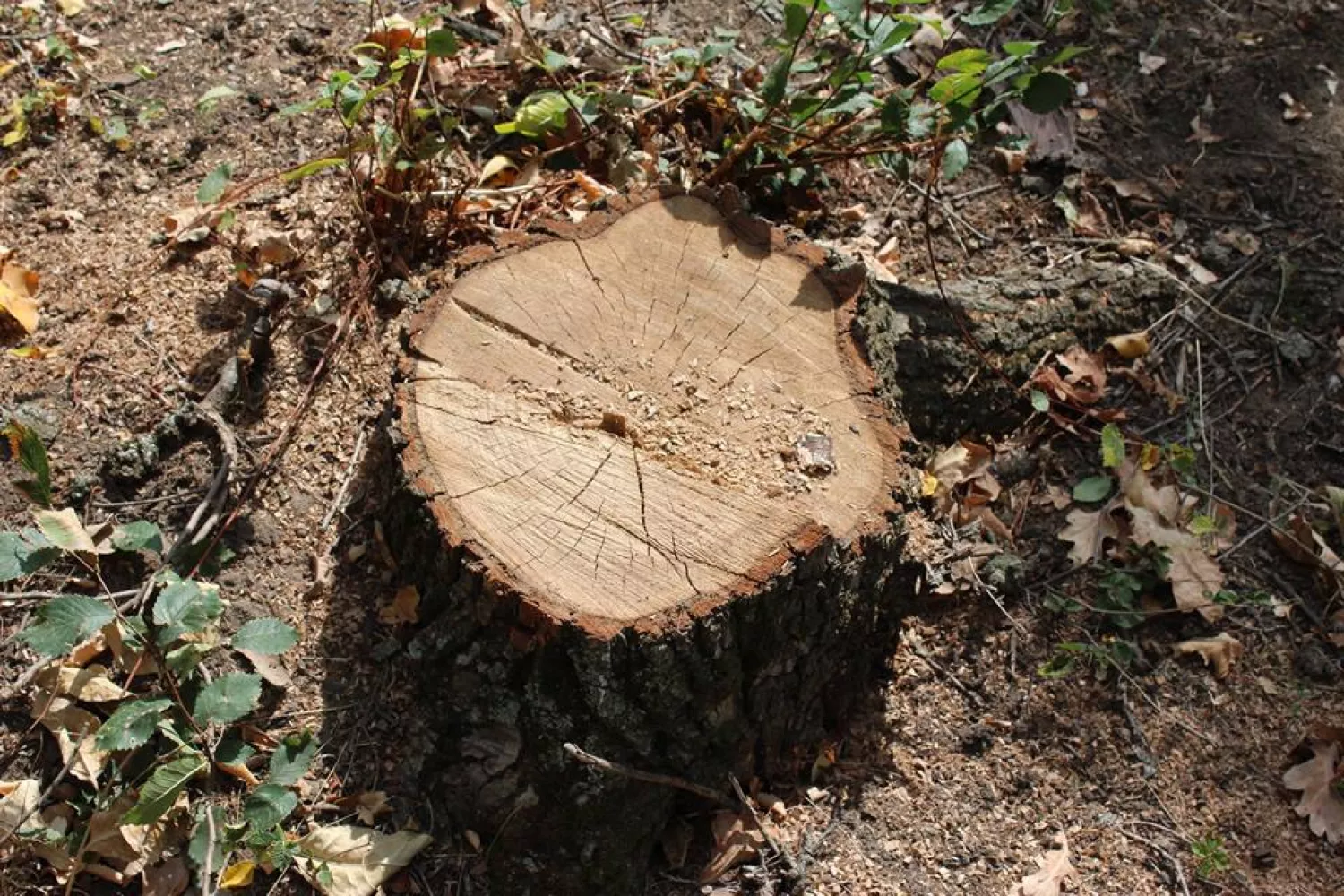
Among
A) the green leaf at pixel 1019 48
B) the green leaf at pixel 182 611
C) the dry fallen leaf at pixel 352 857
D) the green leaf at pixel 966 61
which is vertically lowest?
the dry fallen leaf at pixel 352 857

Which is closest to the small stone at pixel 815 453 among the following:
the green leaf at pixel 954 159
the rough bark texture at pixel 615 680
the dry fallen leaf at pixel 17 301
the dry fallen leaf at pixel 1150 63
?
the rough bark texture at pixel 615 680

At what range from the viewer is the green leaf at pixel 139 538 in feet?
8.09

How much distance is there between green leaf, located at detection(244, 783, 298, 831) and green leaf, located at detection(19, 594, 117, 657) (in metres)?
0.45

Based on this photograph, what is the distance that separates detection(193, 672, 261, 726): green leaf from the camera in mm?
2324

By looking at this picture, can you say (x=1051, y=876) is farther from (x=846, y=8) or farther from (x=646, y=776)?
(x=846, y=8)

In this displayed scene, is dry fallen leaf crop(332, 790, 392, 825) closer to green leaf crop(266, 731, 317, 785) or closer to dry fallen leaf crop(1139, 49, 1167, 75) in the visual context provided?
green leaf crop(266, 731, 317, 785)

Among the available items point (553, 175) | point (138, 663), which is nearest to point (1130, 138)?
point (553, 175)

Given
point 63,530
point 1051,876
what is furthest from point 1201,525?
point 63,530

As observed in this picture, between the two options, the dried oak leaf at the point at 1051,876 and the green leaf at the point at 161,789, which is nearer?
the green leaf at the point at 161,789

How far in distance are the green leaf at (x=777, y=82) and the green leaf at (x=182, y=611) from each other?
1.75m

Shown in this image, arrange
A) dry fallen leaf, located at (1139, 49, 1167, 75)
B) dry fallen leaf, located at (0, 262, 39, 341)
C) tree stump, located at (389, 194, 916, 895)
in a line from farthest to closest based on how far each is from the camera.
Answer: dry fallen leaf, located at (1139, 49, 1167, 75) → dry fallen leaf, located at (0, 262, 39, 341) → tree stump, located at (389, 194, 916, 895)

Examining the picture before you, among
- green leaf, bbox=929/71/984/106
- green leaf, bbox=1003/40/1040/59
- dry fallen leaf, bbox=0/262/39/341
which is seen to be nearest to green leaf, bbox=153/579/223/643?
dry fallen leaf, bbox=0/262/39/341

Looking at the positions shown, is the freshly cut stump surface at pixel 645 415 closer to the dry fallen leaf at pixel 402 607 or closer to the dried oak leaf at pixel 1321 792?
the dry fallen leaf at pixel 402 607

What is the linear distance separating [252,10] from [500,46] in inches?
32.5
